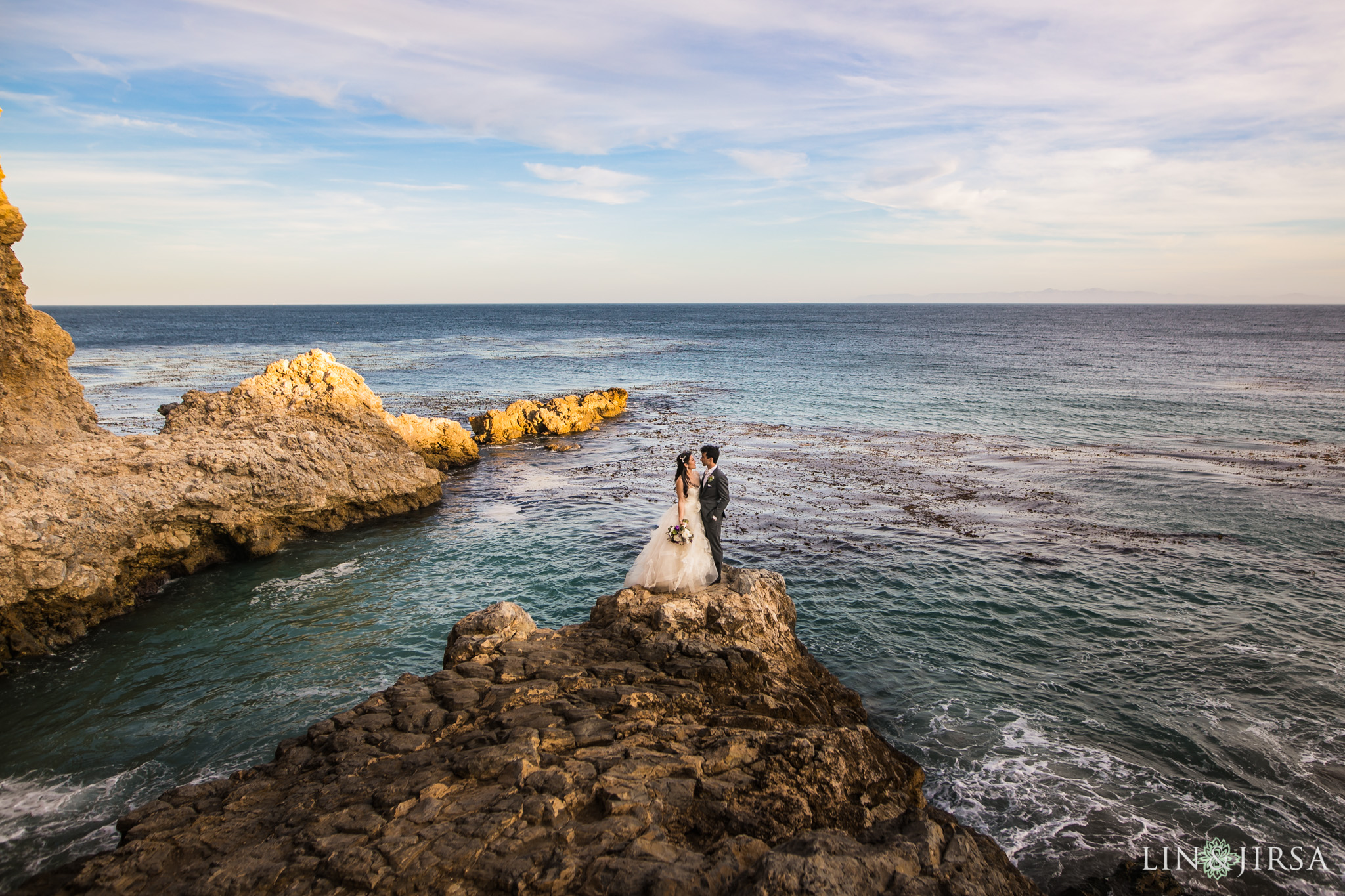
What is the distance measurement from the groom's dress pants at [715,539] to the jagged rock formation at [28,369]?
15401 mm

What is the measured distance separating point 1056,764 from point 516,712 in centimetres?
798

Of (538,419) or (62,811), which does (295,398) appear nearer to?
(538,419)

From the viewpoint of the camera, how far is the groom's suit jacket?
11.6 m

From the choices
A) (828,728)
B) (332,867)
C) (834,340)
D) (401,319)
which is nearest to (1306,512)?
(828,728)

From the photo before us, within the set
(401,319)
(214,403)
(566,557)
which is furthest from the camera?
(401,319)

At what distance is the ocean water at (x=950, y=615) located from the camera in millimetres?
9461

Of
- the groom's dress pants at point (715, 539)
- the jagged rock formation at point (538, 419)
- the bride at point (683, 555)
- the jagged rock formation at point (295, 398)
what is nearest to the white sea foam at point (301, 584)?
the jagged rock formation at point (295, 398)

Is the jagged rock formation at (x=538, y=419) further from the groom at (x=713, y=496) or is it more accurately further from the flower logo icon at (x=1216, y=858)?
the flower logo icon at (x=1216, y=858)

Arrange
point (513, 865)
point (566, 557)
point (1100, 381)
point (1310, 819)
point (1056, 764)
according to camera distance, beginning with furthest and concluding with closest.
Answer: point (1100, 381) < point (566, 557) < point (1056, 764) < point (1310, 819) < point (513, 865)

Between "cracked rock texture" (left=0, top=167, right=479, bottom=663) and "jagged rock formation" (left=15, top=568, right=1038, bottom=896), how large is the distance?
8677 millimetres

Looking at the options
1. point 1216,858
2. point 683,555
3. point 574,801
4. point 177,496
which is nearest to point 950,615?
point 1216,858

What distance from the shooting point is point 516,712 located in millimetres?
8547

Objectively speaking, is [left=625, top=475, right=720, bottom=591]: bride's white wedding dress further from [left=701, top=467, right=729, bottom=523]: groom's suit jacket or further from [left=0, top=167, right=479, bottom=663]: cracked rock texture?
[left=0, top=167, right=479, bottom=663]: cracked rock texture

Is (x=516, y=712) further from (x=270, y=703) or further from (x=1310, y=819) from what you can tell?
(x=1310, y=819)
